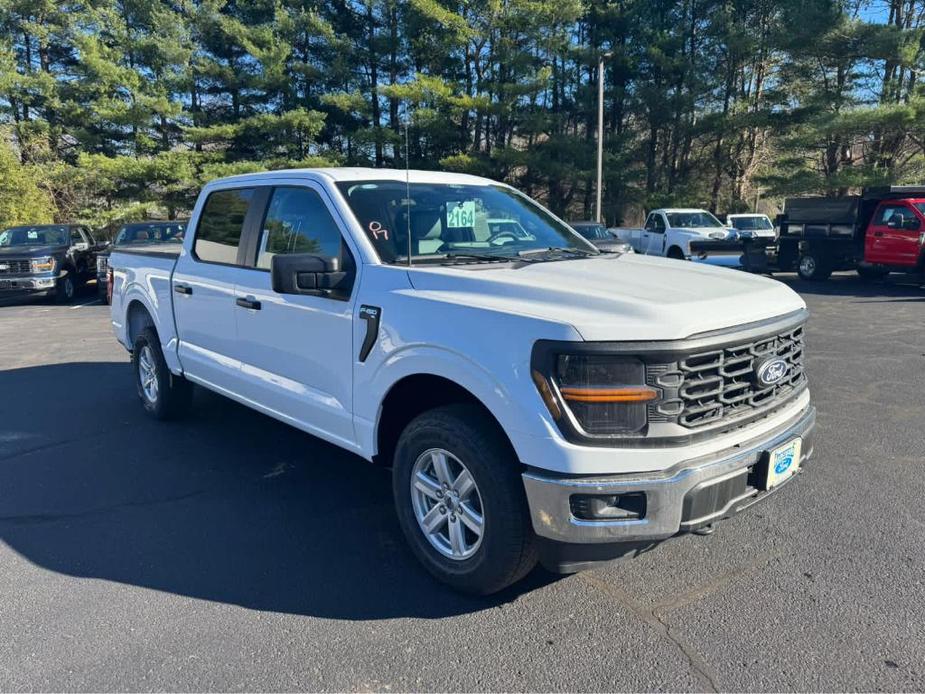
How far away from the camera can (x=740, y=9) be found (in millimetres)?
32812

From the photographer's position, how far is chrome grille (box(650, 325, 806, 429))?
8.72 feet

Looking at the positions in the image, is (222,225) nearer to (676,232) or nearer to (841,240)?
(841,240)

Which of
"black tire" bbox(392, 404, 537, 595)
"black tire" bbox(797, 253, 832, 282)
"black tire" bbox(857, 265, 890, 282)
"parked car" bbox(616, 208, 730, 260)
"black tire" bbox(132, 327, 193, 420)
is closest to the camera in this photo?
"black tire" bbox(392, 404, 537, 595)

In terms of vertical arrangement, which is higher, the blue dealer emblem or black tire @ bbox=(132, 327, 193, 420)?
the blue dealer emblem

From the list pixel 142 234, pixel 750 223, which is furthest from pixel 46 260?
Result: pixel 750 223

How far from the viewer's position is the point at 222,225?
4.82 m

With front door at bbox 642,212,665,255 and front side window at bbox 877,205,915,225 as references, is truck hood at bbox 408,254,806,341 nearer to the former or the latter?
front side window at bbox 877,205,915,225

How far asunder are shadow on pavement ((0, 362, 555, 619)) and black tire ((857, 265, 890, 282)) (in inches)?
582

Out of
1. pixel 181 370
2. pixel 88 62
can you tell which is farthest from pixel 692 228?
pixel 88 62

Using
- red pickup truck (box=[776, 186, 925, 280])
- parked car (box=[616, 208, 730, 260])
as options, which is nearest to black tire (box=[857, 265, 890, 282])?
red pickup truck (box=[776, 186, 925, 280])

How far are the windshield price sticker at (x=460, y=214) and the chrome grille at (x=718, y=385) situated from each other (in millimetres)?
1750

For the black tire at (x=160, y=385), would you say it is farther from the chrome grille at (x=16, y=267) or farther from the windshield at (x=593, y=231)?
the windshield at (x=593, y=231)

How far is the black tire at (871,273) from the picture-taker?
15406 mm

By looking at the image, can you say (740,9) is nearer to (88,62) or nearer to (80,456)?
(88,62)
